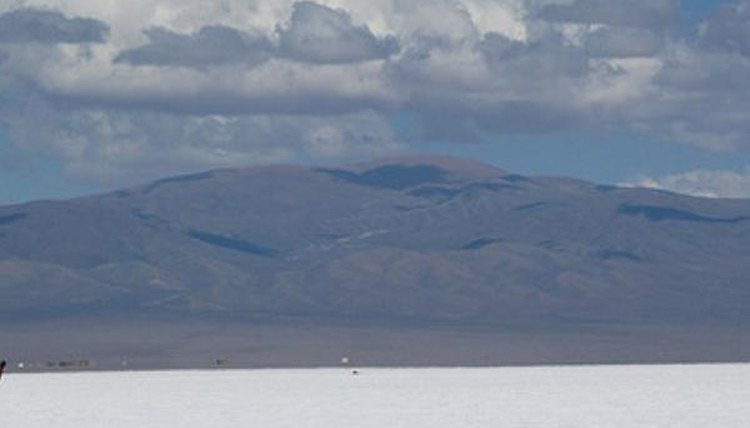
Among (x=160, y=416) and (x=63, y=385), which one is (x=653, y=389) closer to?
(x=160, y=416)

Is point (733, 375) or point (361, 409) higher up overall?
point (733, 375)

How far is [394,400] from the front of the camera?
58.5 meters

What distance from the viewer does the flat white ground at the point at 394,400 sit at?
160 ft

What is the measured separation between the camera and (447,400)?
5816 centimetres

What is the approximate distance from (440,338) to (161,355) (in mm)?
40838

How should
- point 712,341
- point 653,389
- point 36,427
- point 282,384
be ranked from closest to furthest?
point 36,427 → point 653,389 → point 282,384 → point 712,341

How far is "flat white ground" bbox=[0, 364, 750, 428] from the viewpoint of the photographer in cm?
4869

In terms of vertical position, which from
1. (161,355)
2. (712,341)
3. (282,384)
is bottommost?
(282,384)

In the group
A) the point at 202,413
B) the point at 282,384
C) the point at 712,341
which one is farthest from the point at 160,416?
the point at 712,341

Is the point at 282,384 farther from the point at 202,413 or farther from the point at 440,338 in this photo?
the point at 440,338

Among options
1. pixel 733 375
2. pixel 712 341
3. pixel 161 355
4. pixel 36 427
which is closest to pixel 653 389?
pixel 733 375

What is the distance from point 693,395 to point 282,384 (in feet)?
59.2

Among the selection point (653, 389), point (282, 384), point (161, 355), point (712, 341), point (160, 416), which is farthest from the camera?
point (712, 341)

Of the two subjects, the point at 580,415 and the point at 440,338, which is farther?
the point at 440,338
